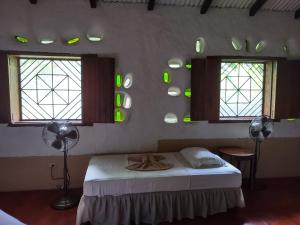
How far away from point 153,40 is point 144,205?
2.19 m

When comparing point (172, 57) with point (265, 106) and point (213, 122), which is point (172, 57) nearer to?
point (213, 122)

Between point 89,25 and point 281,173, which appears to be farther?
point 281,173

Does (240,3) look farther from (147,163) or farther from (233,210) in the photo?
(233,210)

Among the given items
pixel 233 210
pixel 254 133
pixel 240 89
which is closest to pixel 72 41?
pixel 240 89

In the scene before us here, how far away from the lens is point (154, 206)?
8.27 ft

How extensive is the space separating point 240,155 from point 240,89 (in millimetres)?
1112

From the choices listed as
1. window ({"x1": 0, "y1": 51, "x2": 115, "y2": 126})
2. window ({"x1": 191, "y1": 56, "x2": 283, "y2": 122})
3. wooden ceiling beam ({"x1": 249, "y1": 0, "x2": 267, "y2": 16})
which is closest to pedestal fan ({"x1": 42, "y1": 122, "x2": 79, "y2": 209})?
window ({"x1": 0, "y1": 51, "x2": 115, "y2": 126})

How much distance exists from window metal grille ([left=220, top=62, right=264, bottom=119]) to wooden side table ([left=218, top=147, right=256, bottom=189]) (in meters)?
0.53

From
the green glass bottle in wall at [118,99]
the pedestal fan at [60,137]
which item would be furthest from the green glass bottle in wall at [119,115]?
the pedestal fan at [60,137]

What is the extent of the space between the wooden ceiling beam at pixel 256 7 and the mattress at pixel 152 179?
7.48ft

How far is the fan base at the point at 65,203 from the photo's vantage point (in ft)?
9.24

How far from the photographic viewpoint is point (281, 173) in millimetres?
3820

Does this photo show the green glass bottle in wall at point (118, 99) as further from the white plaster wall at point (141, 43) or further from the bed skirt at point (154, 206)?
the bed skirt at point (154, 206)

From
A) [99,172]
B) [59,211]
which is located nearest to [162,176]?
[99,172]
